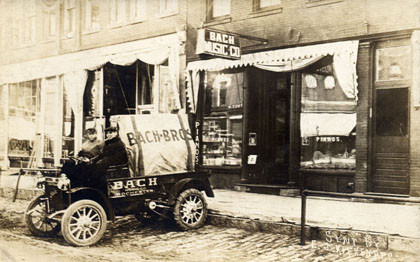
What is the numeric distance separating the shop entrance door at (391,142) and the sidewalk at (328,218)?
0.43 m

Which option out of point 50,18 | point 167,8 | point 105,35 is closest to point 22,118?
point 50,18

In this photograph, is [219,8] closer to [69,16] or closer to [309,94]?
[309,94]

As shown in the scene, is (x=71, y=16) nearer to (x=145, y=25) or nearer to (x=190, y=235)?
(x=145, y=25)

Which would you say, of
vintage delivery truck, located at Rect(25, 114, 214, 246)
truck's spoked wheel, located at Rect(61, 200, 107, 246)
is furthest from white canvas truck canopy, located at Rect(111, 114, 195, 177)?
truck's spoked wheel, located at Rect(61, 200, 107, 246)

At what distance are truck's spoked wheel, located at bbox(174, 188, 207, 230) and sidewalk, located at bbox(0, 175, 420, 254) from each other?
0.89ft

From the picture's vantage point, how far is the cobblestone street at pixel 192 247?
4.89m

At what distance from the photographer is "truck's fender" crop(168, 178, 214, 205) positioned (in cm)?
621

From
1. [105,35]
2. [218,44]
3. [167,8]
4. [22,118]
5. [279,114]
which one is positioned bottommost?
[22,118]

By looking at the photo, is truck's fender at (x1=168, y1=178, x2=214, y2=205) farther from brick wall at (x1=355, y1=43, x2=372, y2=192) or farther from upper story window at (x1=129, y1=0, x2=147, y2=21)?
upper story window at (x1=129, y1=0, x2=147, y2=21)

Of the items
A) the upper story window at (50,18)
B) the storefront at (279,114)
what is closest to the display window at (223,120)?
the storefront at (279,114)

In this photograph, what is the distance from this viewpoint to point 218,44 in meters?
8.23

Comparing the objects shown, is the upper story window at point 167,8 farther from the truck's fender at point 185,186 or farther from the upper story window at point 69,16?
the truck's fender at point 185,186

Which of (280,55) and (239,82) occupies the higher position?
(280,55)

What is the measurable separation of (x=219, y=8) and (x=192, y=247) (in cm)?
585
